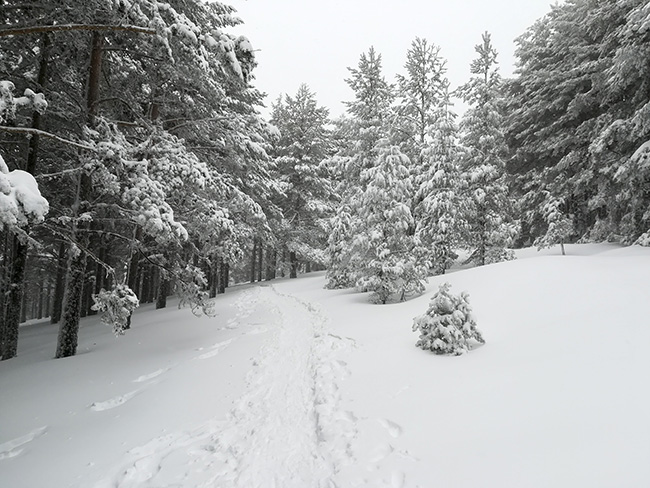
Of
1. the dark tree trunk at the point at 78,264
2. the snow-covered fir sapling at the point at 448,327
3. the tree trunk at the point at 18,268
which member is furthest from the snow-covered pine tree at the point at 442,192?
the tree trunk at the point at 18,268

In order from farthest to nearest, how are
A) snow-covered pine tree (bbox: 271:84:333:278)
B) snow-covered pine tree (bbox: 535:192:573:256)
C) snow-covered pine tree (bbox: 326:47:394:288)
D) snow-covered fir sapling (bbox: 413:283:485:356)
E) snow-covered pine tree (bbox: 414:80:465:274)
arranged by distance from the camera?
snow-covered pine tree (bbox: 271:84:333:278), snow-covered pine tree (bbox: 326:47:394:288), snow-covered pine tree (bbox: 414:80:465:274), snow-covered pine tree (bbox: 535:192:573:256), snow-covered fir sapling (bbox: 413:283:485:356)

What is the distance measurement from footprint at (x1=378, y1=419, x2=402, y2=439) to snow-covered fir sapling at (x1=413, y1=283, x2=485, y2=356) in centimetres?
220

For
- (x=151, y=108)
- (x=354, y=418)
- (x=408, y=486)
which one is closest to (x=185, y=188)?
(x=151, y=108)

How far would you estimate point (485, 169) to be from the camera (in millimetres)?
14523

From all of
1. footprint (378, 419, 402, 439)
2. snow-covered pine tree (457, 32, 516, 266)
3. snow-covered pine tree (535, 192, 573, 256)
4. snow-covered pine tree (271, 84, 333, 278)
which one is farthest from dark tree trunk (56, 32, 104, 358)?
snow-covered pine tree (271, 84, 333, 278)

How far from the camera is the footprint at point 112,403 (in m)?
5.60

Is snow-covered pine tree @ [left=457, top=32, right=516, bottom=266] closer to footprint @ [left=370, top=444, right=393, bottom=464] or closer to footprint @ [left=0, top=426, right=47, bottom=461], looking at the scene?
footprint @ [left=370, top=444, right=393, bottom=464]

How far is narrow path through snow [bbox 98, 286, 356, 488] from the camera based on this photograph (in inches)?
140

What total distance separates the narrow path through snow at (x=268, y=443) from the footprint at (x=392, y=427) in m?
0.40

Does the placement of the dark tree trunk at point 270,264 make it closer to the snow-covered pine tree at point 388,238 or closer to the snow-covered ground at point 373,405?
the snow-covered pine tree at point 388,238

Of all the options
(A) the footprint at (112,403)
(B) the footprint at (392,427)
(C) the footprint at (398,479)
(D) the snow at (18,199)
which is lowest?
(A) the footprint at (112,403)

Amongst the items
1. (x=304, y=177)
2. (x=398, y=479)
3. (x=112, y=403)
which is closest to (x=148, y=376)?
(x=112, y=403)

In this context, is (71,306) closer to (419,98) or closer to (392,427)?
(392,427)

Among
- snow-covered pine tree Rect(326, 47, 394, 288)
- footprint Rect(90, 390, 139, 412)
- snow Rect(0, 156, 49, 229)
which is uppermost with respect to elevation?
snow-covered pine tree Rect(326, 47, 394, 288)
